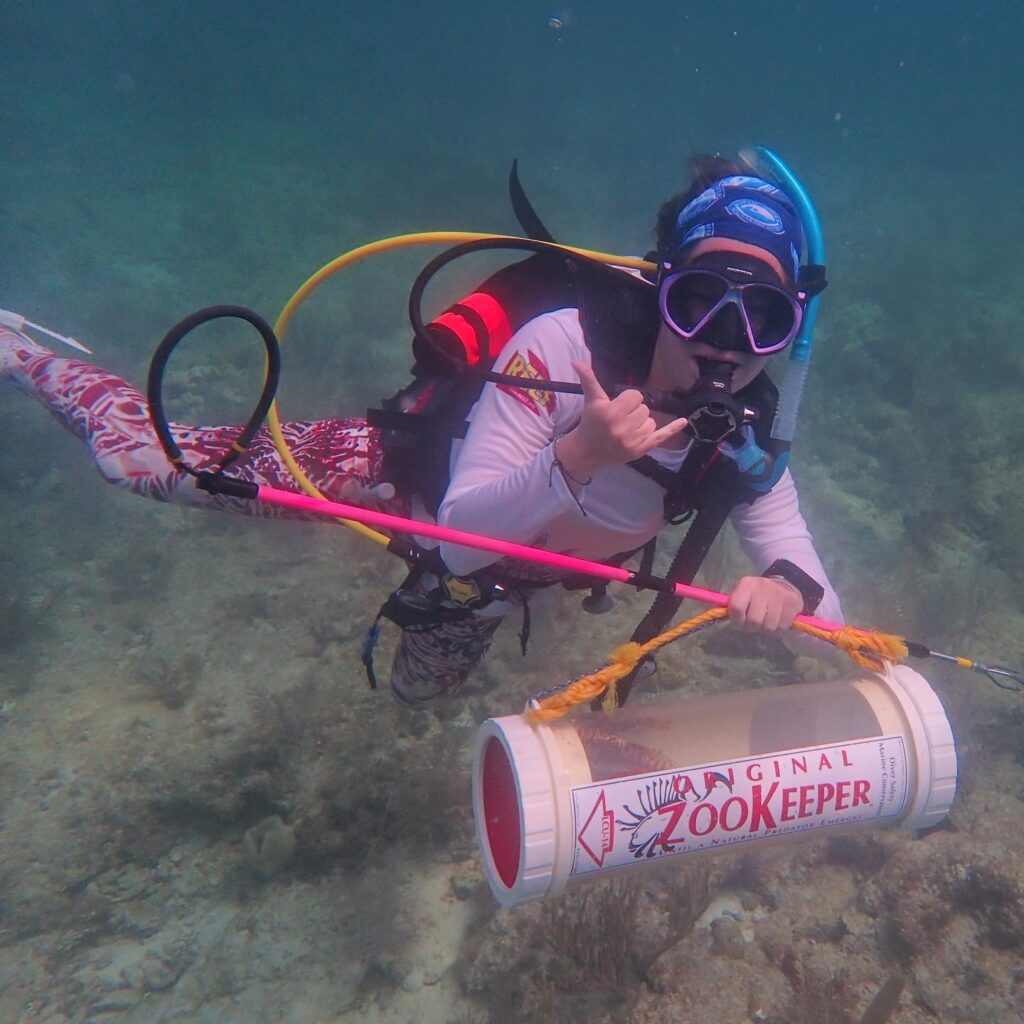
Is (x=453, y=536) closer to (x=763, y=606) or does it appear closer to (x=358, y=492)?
(x=763, y=606)

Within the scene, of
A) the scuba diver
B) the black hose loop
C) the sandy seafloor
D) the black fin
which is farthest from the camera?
the sandy seafloor

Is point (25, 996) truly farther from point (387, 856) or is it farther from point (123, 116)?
point (123, 116)

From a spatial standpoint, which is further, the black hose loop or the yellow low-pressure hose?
the yellow low-pressure hose

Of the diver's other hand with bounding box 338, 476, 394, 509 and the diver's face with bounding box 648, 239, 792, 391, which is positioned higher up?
the diver's face with bounding box 648, 239, 792, 391

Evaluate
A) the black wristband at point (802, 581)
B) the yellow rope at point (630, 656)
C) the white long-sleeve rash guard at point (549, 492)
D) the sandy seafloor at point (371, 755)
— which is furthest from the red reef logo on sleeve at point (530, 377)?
the sandy seafloor at point (371, 755)

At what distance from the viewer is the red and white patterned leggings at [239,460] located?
3.15 m

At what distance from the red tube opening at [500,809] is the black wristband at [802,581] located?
1161 millimetres

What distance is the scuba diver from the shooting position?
183 cm

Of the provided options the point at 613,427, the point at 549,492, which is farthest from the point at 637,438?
the point at 549,492

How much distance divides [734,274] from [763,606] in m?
1.04

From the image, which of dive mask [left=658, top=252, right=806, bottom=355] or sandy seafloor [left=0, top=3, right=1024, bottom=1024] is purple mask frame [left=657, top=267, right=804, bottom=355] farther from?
sandy seafloor [left=0, top=3, right=1024, bottom=1024]

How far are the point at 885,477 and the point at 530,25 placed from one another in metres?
83.0

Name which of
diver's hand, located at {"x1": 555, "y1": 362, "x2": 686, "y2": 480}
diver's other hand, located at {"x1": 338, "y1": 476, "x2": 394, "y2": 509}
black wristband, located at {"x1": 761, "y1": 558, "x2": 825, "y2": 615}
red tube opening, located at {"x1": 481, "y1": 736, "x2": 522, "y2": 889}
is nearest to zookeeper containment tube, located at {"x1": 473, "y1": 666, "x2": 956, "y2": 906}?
red tube opening, located at {"x1": 481, "y1": 736, "x2": 522, "y2": 889}

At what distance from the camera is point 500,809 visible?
7.61ft
